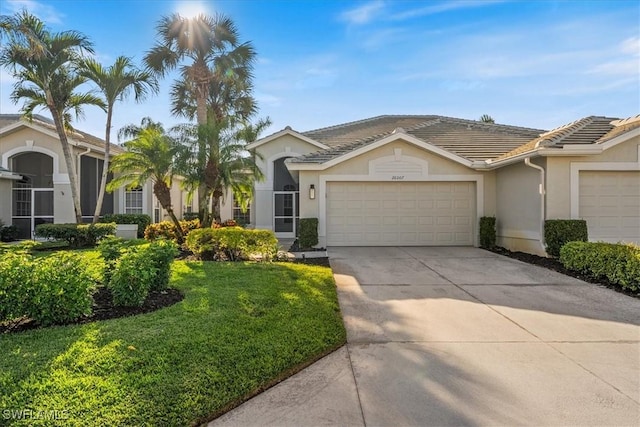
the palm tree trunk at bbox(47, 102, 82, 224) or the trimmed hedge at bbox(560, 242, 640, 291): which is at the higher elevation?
the palm tree trunk at bbox(47, 102, 82, 224)

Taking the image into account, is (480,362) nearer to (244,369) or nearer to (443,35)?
(244,369)

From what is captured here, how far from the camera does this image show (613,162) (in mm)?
10273

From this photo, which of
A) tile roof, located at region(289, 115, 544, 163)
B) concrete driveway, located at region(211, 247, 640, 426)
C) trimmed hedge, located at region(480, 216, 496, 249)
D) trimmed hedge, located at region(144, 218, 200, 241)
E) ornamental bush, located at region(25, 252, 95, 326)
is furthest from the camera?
trimmed hedge, located at region(144, 218, 200, 241)

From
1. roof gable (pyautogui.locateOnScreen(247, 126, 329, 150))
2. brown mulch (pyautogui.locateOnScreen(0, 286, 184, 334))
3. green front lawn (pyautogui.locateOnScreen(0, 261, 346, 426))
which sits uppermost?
roof gable (pyautogui.locateOnScreen(247, 126, 329, 150))

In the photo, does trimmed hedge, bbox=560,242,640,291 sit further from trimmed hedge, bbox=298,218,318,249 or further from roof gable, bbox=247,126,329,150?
roof gable, bbox=247,126,329,150

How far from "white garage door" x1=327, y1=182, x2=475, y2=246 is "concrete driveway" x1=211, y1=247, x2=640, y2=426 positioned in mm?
5850

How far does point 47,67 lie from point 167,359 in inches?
559

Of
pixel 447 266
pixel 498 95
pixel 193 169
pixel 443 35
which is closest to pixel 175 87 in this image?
pixel 193 169

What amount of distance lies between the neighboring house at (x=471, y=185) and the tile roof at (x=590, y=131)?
3cm

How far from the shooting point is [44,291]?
168 inches

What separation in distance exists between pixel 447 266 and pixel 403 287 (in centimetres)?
267

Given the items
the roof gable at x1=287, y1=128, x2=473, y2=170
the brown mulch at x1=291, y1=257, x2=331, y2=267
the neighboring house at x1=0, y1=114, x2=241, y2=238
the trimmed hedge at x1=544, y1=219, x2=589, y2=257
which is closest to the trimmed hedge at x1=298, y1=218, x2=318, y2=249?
the brown mulch at x1=291, y1=257, x2=331, y2=267

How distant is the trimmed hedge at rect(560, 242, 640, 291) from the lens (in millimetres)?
6746

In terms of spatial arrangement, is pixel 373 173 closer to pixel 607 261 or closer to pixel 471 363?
pixel 607 261
